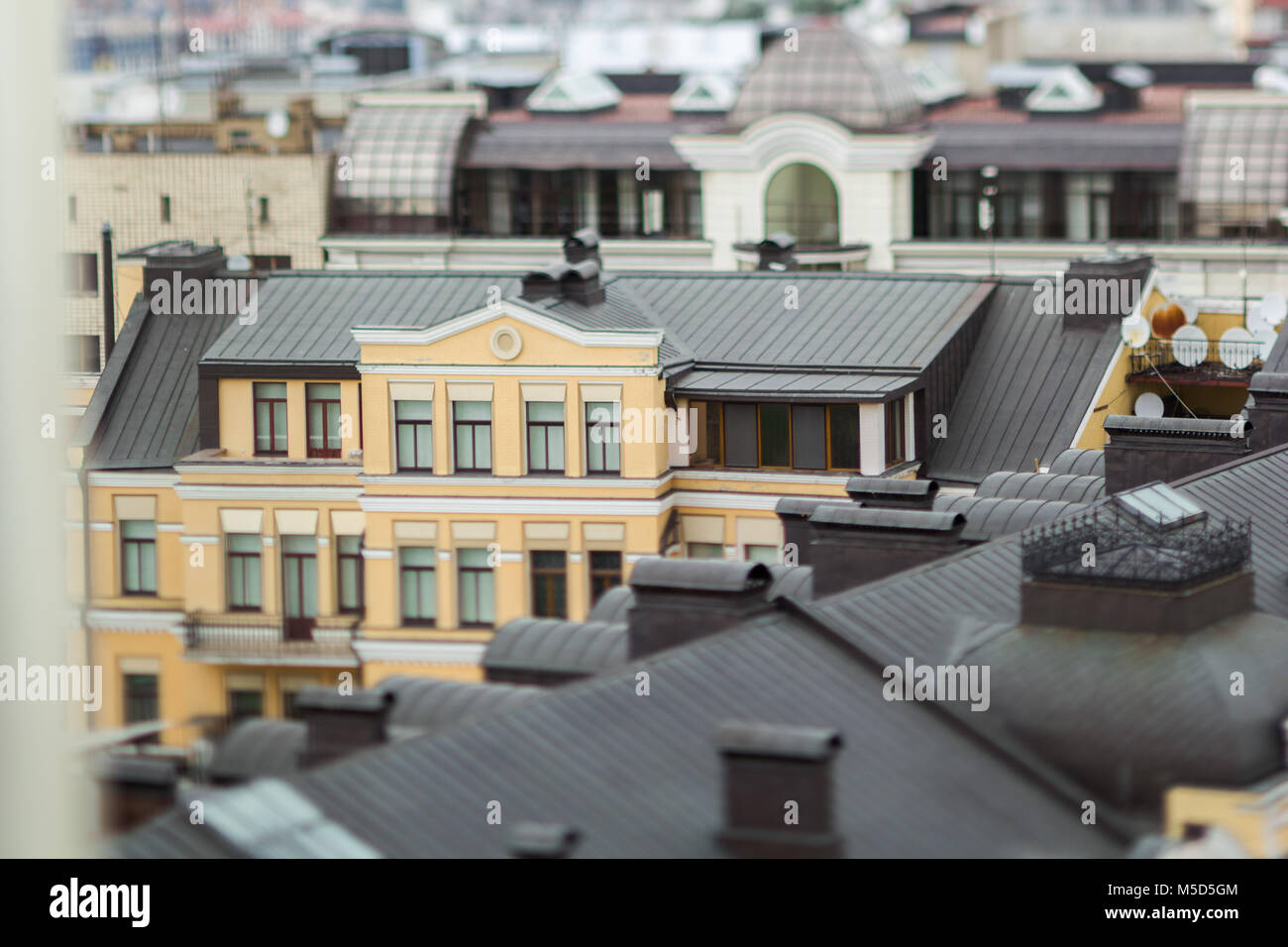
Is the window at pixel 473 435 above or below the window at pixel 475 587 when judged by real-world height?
above

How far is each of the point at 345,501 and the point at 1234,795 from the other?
36517 mm

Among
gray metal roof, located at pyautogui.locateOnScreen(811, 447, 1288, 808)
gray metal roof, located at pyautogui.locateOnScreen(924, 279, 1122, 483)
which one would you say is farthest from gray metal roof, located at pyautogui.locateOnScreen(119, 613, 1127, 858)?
gray metal roof, located at pyautogui.locateOnScreen(924, 279, 1122, 483)

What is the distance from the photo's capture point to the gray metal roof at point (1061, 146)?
3907 inches

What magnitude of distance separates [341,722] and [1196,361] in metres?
41.7

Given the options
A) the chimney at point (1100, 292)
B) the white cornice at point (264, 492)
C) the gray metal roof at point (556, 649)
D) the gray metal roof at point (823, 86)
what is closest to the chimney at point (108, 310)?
the white cornice at point (264, 492)

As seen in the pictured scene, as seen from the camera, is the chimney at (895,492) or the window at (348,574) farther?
the window at (348,574)

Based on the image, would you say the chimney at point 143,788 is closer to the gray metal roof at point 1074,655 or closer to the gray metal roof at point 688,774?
the gray metal roof at point 688,774

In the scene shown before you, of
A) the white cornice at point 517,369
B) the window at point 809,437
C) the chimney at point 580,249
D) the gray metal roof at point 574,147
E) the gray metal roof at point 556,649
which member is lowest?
the gray metal roof at point 556,649

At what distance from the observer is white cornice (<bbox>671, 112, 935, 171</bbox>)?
316ft

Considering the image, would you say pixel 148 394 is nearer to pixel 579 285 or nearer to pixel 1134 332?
pixel 579 285

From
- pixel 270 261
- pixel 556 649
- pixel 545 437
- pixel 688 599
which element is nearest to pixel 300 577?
pixel 545 437

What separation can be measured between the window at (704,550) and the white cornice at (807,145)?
135 feet

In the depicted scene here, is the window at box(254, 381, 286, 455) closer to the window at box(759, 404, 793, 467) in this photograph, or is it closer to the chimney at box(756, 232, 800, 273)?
the window at box(759, 404, 793, 467)

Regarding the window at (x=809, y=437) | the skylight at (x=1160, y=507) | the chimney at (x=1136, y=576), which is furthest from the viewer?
the window at (x=809, y=437)
